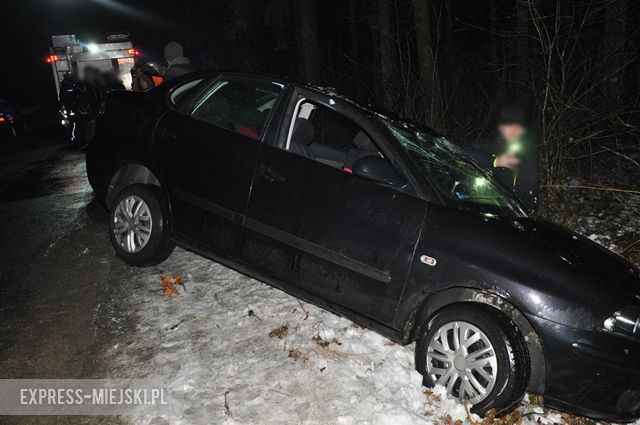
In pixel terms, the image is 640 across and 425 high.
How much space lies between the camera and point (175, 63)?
26.4 ft

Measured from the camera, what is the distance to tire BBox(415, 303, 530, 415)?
2.92m

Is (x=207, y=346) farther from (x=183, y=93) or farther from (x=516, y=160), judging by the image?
(x=516, y=160)

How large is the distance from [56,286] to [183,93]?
6.89 ft

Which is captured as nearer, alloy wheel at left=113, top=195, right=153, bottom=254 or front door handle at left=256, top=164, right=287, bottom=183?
front door handle at left=256, top=164, right=287, bottom=183

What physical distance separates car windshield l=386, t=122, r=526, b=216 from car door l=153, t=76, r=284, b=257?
1.14 m

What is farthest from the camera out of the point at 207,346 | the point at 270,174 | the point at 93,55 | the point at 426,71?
the point at 93,55

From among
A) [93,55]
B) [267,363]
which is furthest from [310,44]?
[267,363]

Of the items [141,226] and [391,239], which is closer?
[391,239]

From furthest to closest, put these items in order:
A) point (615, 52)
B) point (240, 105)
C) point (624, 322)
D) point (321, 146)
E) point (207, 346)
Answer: point (615, 52), point (321, 146), point (240, 105), point (207, 346), point (624, 322)

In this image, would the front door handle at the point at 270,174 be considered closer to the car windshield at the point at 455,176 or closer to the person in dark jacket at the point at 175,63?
the car windshield at the point at 455,176

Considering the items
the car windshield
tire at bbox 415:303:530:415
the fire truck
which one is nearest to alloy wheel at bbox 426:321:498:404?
tire at bbox 415:303:530:415

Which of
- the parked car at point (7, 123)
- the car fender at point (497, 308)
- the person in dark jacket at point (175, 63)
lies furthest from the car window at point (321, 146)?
the parked car at point (7, 123)

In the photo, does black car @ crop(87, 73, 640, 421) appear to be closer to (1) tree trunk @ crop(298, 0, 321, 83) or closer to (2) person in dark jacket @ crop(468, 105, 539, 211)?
(2) person in dark jacket @ crop(468, 105, 539, 211)

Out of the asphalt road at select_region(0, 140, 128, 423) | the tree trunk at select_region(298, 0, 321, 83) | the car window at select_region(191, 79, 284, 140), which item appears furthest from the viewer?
the tree trunk at select_region(298, 0, 321, 83)
